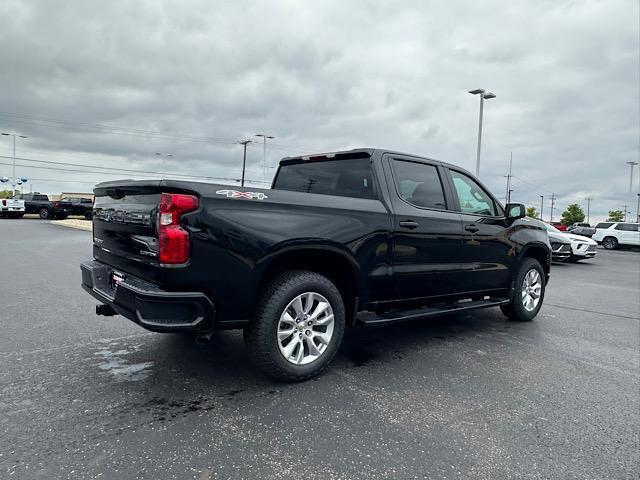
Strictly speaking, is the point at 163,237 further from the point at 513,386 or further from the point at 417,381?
the point at 513,386

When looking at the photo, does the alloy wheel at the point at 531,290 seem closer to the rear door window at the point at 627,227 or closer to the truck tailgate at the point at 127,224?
the truck tailgate at the point at 127,224

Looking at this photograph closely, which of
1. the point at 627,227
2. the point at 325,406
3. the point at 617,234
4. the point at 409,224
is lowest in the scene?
the point at 325,406

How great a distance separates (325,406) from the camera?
10.3 feet

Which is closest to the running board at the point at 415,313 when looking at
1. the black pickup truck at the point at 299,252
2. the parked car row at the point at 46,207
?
the black pickup truck at the point at 299,252

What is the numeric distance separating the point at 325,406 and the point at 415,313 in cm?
152

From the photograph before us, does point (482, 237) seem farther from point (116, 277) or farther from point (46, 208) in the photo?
point (46, 208)

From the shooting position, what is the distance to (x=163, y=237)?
9.67ft

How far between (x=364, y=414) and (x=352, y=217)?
1.54m

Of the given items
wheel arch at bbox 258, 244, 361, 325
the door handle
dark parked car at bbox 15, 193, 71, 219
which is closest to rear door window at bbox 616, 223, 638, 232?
the door handle

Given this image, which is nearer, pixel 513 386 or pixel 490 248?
pixel 513 386

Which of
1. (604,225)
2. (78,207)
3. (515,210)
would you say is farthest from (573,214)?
(515,210)

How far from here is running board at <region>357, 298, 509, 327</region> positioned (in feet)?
12.9

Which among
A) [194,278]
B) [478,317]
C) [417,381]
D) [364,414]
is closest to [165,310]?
[194,278]

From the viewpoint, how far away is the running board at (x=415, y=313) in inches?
155
